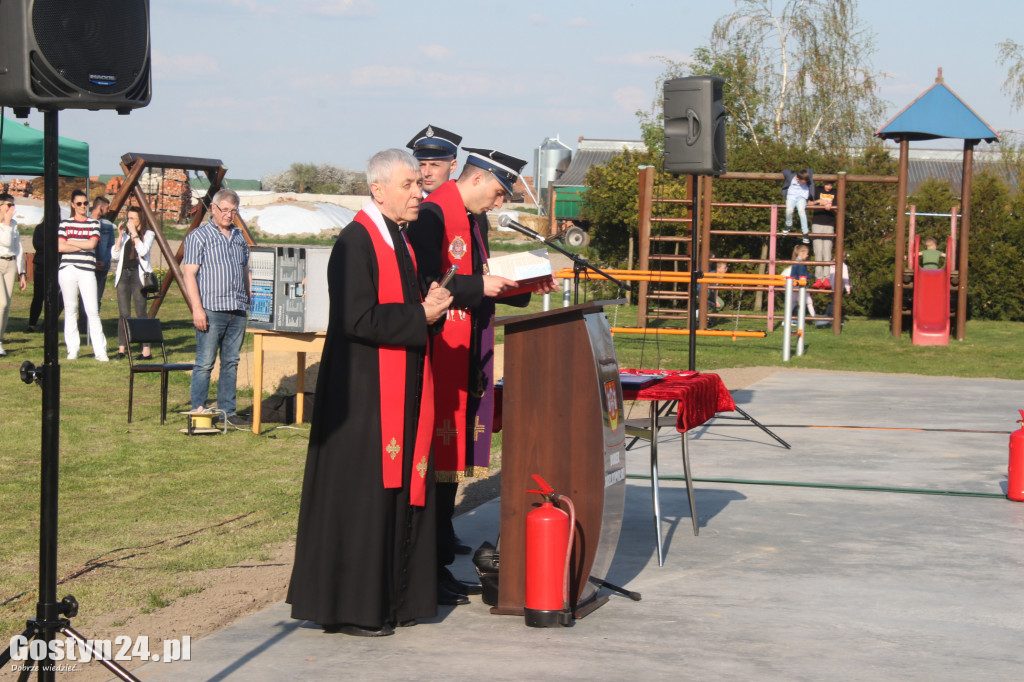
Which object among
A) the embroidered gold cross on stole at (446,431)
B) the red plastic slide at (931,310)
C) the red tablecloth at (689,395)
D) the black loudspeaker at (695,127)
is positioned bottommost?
the embroidered gold cross on stole at (446,431)

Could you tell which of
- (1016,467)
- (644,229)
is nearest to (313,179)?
(644,229)

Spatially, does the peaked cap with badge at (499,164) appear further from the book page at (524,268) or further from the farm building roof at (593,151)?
the farm building roof at (593,151)

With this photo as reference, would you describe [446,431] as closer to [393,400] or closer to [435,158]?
[393,400]

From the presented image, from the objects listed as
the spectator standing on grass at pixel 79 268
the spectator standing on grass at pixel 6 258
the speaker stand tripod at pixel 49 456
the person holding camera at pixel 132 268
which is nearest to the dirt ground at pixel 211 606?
the speaker stand tripod at pixel 49 456

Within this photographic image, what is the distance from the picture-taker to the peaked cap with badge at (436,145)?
20.6 ft

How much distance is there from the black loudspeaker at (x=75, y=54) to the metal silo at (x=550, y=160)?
159 feet

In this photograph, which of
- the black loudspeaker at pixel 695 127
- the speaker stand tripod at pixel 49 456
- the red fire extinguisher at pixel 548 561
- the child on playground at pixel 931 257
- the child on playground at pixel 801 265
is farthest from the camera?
the child on playground at pixel 801 265

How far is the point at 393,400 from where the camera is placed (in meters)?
4.47

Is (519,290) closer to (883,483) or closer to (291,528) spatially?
(291,528)

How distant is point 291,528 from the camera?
21.2ft

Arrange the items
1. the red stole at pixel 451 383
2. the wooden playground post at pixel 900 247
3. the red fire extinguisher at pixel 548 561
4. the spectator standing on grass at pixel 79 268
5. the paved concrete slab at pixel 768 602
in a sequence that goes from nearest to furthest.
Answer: the paved concrete slab at pixel 768 602
the red fire extinguisher at pixel 548 561
the red stole at pixel 451 383
the spectator standing on grass at pixel 79 268
the wooden playground post at pixel 900 247

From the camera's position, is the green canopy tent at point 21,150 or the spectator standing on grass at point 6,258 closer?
the spectator standing on grass at point 6,258

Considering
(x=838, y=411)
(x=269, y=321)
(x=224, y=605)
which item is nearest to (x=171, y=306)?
(x=269, y=321)

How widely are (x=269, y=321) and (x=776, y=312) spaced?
14.6m
